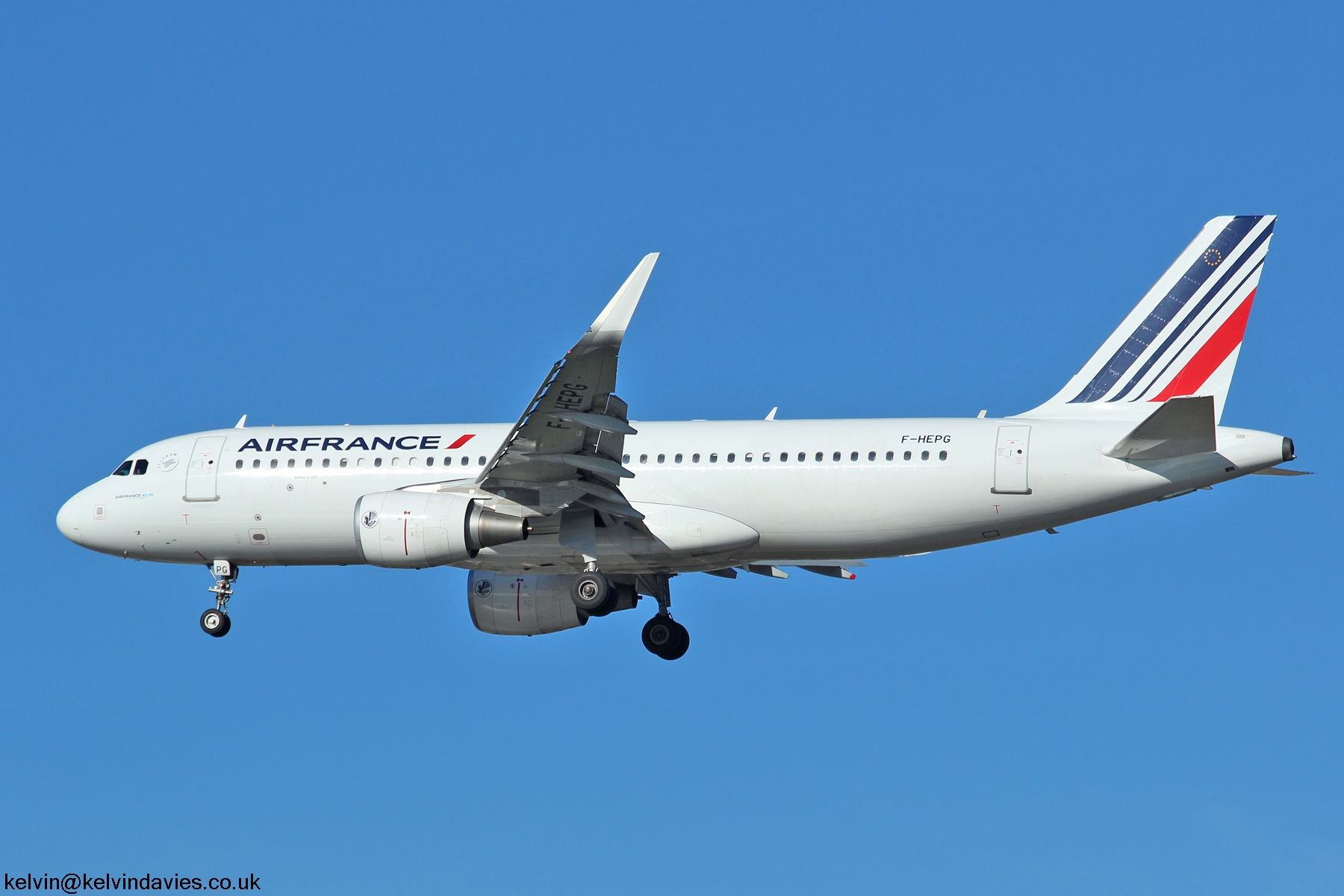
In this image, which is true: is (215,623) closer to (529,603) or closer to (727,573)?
(529,603)

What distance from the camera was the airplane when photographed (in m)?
26.5

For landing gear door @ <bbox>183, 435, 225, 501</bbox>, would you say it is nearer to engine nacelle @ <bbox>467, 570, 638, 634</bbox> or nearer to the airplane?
the airplane

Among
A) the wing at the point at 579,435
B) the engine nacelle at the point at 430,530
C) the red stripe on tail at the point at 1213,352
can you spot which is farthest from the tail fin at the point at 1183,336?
the engine nacelle at the point at 430,530

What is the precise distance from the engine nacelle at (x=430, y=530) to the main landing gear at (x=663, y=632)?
5646 mm

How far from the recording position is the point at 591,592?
2920 centimetres

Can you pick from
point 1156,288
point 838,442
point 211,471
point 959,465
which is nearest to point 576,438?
point 838,442

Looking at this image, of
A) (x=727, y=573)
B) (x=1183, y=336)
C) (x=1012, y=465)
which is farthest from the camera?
(x=727, y=573)

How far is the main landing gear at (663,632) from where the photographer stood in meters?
32.5

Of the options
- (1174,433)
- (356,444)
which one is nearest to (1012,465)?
(1174,433)

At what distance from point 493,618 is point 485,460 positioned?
4.28 metres

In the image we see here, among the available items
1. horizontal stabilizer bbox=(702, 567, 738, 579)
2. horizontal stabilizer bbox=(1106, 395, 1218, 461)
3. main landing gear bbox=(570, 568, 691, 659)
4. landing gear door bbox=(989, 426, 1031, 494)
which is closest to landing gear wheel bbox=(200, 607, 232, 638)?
main landing gear bbox=(570, 568, 691, 659)

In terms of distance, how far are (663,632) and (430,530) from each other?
712 cm

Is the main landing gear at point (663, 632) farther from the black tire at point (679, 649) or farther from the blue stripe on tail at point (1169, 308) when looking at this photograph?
the blue stripe on tail at point (1169, 308)

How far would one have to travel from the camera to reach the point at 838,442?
28.3 meters
